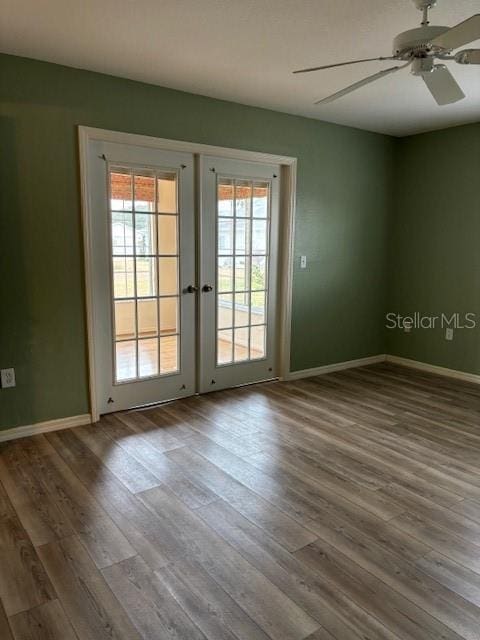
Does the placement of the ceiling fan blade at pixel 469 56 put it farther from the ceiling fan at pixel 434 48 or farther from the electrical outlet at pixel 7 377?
the electrical outlet at pixel 7 377

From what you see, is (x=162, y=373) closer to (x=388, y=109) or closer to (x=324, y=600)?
(x=324, y=600)

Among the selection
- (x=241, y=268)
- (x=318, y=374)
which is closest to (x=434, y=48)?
(x=241, y=268)

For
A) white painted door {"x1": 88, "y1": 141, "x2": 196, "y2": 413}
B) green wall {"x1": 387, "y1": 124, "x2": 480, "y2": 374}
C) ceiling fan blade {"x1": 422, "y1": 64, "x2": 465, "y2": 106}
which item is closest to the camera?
ceiling fan blade {"x1": 422, "y1": 64, "x2": 465, "y2": 106}

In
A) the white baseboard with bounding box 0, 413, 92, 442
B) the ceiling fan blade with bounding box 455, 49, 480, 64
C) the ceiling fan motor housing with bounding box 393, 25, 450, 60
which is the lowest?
the white baseboard with bounding box 0, 413, 92, 442

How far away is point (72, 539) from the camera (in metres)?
2.14

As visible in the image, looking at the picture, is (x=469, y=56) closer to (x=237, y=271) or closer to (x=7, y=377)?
(x=237, y=271)

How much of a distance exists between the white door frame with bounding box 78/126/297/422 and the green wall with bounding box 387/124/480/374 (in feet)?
5.19

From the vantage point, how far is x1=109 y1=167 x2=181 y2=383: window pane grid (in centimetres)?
349

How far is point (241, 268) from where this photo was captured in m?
4.20

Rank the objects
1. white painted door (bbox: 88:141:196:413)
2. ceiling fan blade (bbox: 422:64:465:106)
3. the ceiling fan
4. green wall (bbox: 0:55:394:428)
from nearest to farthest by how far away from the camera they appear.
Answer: the ceiling fan → ceiling fan blade (bbox: 422:64:465:106) → green wall (bbox: 0:55:394:428) → white painted door (bbox: 88:141:196:413)

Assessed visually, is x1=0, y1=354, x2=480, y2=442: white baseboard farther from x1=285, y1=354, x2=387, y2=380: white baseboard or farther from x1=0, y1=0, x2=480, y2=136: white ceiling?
x1=0, y1=0, x2=480, y2=136: white ceiling

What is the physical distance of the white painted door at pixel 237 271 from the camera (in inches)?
155

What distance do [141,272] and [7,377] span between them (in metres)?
1.22

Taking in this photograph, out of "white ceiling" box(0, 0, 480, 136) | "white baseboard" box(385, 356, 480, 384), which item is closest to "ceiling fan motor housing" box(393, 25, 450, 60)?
"white ceiling" box(0, 0, 480, 136)
